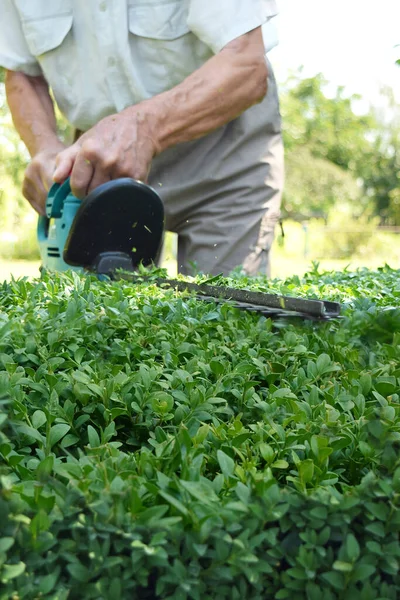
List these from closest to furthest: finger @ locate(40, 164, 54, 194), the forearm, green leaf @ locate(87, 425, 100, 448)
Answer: green leaf @ locate(87, 425, 100, 448)
finger @ locate(40, 164, 54, 194)
the forearm

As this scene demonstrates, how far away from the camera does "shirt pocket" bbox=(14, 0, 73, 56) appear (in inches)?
154

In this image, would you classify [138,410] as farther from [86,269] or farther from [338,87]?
[338,87]

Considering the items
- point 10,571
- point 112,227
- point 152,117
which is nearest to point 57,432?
point 10,571

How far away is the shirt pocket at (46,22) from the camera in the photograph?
3.91 meters

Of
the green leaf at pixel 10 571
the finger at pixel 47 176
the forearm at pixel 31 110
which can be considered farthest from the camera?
the forearm at pixel 31 110

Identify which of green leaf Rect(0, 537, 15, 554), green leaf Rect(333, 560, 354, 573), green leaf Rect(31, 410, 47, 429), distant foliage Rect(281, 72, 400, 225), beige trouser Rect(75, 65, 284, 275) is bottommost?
distant foliage Rect(281, 72, 400, 225)

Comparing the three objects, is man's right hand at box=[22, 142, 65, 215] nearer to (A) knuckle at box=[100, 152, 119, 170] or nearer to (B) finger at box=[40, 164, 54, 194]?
(B) finger at box=[40, 164, 54, 194]

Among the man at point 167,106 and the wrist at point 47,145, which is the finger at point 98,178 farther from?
the wrist at point 47,145

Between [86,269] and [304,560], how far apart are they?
252 centimetres

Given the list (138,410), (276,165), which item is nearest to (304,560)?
(138,410)

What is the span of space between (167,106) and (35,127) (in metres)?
1.02

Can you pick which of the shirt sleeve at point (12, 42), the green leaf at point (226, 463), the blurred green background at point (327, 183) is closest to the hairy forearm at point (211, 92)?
the shirt sleeve at point (12, 42)

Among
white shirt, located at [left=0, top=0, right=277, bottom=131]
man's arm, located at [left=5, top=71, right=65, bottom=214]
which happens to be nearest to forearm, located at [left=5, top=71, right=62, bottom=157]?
man's arm, located at [left=5, top=71, right=65, bottom=214]

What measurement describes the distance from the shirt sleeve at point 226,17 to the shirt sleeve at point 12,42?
1.15m
